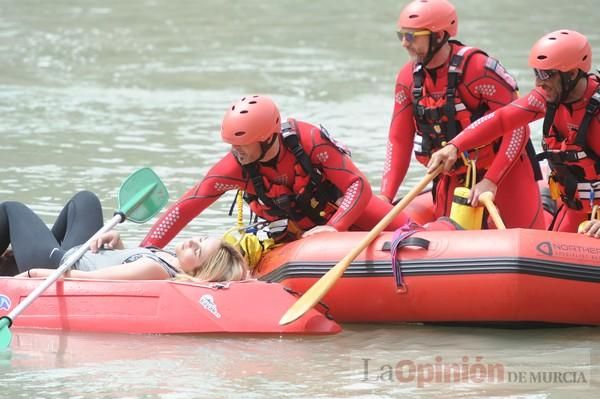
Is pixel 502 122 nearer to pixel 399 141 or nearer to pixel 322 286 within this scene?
pixel 399 141

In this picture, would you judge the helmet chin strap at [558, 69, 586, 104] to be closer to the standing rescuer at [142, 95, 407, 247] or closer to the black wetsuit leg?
the standing rescuer at [142, 95, 407, 247]

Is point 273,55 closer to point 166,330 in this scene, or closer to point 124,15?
point 124,15

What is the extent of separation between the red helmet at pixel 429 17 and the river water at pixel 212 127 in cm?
157

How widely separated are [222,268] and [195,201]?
18.8 inches

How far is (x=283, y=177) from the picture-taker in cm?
646

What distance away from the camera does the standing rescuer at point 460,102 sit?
6.79 metres

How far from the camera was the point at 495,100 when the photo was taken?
22.3ft

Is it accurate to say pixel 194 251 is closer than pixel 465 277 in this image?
No

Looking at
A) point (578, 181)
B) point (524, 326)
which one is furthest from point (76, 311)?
point (578, 181)

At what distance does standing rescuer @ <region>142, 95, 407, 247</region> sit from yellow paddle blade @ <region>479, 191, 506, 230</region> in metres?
0.55

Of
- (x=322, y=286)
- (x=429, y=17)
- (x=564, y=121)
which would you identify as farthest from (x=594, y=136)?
(x=322, y=286)

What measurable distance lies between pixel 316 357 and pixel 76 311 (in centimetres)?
114

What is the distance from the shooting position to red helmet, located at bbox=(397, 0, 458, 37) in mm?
6820

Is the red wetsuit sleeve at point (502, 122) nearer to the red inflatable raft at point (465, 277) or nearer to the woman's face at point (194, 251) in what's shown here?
the red inflatable raft at point (465, 277)
